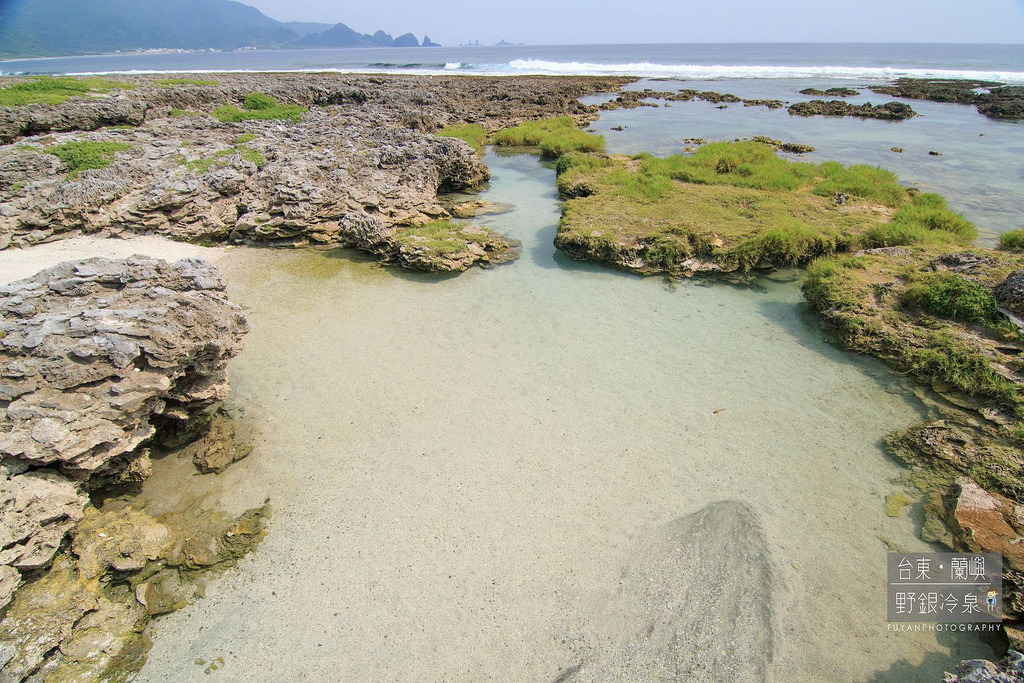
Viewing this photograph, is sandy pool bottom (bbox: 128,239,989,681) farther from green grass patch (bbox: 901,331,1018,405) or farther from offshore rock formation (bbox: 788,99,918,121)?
offshore rock formation (bbox: 788,99,918,121)

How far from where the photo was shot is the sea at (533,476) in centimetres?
380

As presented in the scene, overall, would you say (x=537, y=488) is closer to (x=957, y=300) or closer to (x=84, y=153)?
(x=957, y=300)

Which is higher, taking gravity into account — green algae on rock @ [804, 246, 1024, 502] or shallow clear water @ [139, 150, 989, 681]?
green algae on rock @ [804, 246, 1024, 502]

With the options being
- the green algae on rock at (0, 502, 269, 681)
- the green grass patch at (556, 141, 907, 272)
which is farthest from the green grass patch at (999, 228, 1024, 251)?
the green algae on rock at (0, 502, 269, 681)

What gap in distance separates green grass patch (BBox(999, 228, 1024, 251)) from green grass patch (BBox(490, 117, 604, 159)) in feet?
45.1

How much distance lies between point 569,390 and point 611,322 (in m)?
2.13

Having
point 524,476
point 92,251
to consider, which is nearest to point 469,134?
point 92,251

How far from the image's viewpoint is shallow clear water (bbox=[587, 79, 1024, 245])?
1421 cm

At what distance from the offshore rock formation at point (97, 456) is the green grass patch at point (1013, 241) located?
14.3 metres

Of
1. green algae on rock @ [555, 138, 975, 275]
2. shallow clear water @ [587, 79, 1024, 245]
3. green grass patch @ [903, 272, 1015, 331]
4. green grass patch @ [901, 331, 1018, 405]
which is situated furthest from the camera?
shallow clear water @ [587, 79, 1024, 245]

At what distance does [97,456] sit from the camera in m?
4.52

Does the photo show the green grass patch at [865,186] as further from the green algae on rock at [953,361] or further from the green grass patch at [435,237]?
the green grass patch at [435,237]

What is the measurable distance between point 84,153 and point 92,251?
4.78 meters

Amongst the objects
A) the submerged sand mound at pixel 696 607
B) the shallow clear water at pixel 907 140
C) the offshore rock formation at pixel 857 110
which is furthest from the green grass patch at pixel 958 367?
the offshore rock formation at pixel 857 110
